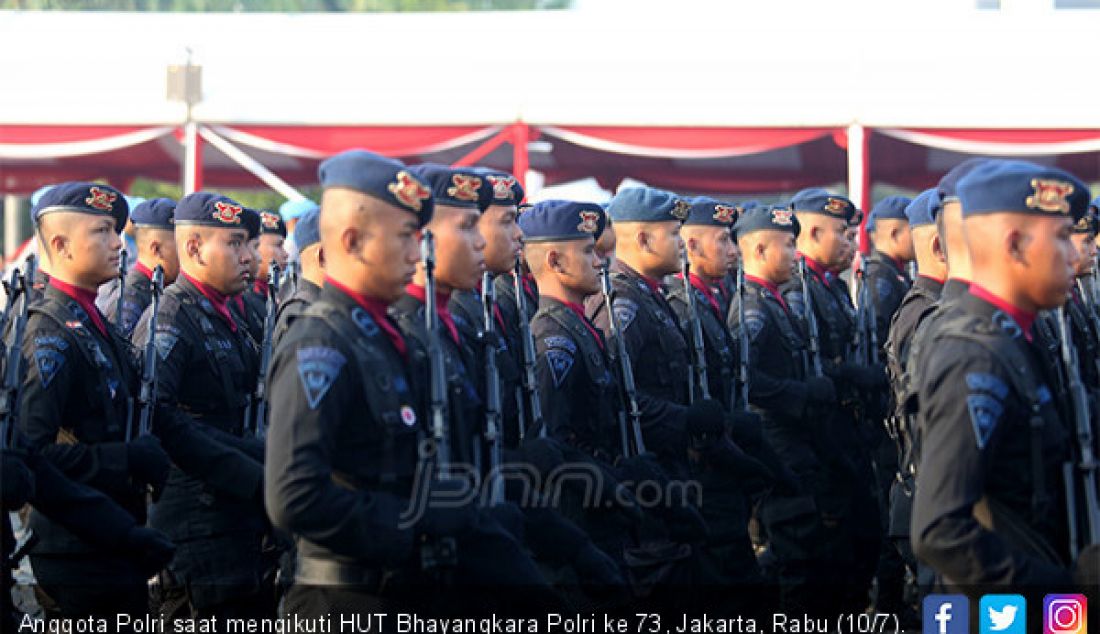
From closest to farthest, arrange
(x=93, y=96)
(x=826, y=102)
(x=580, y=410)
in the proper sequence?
1. (x=580, y=410)
2. (x=826, y=102)
3. (x=93, y=96)

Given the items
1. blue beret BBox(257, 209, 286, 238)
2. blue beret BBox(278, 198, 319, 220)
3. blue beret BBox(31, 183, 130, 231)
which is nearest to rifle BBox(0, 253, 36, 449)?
blue beret BBox(31, 183, 130, 231)

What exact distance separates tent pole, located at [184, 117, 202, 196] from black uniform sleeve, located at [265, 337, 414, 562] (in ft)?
35.9

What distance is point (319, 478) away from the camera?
13.2 feet

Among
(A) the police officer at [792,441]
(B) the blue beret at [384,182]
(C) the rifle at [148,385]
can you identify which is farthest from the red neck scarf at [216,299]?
(B) the blue beret at [384,182]

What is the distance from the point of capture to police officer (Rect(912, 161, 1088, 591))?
13.0 ft

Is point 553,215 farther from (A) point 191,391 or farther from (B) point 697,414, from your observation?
(A) point 191,391

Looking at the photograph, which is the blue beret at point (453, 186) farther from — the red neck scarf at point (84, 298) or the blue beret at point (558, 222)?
the blue beret at point (558, 222)

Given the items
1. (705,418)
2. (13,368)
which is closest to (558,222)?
(705,418)

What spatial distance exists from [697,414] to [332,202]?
3.16m

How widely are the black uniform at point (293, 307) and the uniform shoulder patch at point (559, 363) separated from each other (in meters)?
0.98

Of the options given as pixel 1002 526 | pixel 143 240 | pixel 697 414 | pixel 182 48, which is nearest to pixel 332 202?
pixel 1002 526

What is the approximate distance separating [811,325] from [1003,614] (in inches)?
202

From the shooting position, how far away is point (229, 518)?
22.1 ft

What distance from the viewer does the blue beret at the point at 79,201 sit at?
652cm
